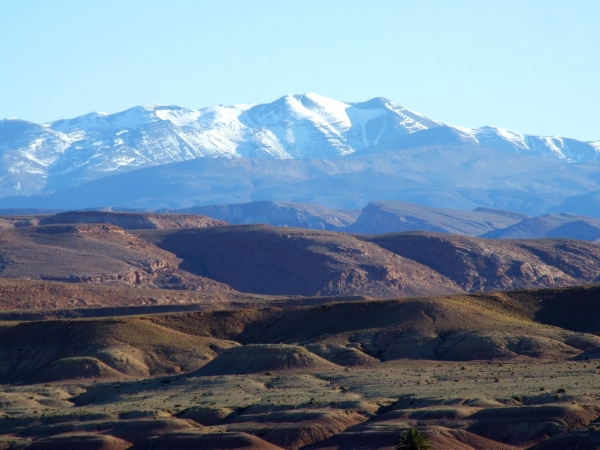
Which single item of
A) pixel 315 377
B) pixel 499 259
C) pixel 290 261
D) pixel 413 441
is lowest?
pixel 499 259

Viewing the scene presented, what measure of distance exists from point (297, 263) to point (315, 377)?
85.4 meters

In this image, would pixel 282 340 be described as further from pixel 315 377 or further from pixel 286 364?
pixel 315 377

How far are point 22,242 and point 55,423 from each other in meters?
94.5

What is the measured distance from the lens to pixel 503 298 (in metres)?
86.6

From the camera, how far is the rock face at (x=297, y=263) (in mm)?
142875

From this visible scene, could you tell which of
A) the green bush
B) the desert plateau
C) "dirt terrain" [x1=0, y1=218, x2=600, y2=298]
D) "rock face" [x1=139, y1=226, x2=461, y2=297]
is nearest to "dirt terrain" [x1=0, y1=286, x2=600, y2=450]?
the desert plateau

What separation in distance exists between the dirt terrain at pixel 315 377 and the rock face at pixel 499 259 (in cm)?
6064

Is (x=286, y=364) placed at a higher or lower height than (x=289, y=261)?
higher

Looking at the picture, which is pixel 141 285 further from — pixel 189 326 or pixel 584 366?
pixel 584 366

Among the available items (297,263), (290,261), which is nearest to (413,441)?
(297,263)

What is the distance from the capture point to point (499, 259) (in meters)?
154

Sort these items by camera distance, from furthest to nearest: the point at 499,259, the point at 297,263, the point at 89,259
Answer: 1. the point at 499,259
2. the point at 297,263
3. the point at 89,259

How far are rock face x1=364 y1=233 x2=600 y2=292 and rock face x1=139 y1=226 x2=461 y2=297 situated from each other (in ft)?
12.0

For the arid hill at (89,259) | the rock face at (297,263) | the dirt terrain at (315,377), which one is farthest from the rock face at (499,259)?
the dirt terrain at (315,377)
